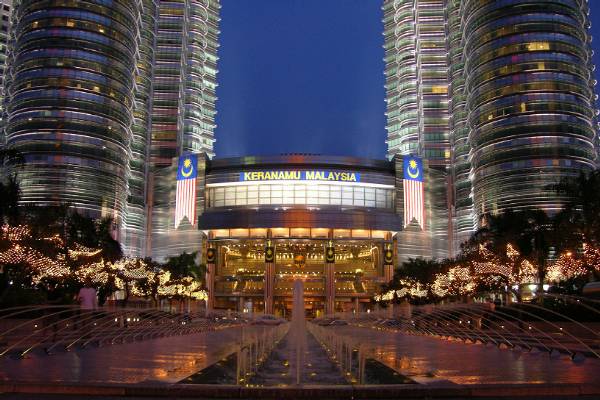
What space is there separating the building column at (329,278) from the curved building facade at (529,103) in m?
32.9

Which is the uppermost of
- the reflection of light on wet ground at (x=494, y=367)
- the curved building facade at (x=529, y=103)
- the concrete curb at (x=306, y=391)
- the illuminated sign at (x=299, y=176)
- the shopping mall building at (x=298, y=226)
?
the curved building facade at (x=529, y=103)

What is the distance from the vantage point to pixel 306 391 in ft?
39.2

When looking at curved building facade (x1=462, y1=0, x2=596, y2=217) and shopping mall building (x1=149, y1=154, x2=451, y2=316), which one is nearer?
curved building facade (x1=462, y1=0, x2=596, y2=217)

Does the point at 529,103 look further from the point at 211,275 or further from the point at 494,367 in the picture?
the point at 494,367

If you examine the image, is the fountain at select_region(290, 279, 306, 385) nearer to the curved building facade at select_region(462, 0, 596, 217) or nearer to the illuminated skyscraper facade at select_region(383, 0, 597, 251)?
the illuminated skyscraper facade at select_region(383, 0, 597, 251)

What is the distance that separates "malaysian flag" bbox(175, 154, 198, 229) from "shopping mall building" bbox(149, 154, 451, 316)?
233mm

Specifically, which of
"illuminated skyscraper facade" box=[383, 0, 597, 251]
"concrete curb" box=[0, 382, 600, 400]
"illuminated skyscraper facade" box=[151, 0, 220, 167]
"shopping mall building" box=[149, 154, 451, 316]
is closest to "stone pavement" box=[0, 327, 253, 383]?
"concrete curb" box=[0, 382, 600, 400]

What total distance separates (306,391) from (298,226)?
127 meters

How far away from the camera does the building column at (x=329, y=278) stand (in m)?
136

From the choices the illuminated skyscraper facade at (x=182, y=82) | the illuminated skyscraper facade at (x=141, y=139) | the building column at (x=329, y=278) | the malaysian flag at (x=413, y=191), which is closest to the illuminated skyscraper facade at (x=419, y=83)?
the malaysian flag at (x=413, y=191)

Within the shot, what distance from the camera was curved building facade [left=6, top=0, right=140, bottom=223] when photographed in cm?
13212

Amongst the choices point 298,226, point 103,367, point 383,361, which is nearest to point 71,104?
point 298,226

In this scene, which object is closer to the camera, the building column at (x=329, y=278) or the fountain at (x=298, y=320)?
the fountain at (x=298, y=320)

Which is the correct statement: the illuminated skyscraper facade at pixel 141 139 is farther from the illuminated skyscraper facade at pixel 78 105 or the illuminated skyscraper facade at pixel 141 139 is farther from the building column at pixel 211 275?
the building column at pixel 211 275
